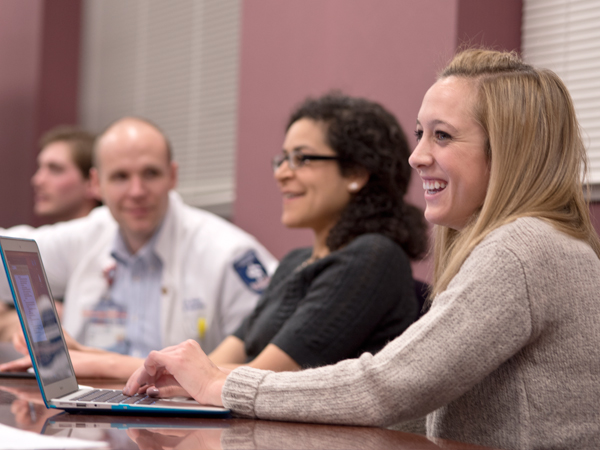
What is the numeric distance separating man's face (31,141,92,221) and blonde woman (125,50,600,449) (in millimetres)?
2718

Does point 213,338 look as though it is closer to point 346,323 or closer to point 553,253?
point 346,323

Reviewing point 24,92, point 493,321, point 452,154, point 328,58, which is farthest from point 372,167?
point 24,92

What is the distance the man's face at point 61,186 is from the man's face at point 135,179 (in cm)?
87

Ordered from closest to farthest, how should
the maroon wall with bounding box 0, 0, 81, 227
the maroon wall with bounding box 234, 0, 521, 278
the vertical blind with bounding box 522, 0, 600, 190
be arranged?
the vertical blind with bounding box 522, 0, 600, 190 → the maroon wall with bounding box 234, 0, 521, 278 → the maroon wall with bounding box 0, 0, 81, 227

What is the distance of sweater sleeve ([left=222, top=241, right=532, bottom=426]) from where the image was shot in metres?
0.94

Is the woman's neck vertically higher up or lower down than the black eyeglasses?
lower down

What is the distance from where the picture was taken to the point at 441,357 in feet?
3.09

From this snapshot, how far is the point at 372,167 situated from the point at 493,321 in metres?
1.08

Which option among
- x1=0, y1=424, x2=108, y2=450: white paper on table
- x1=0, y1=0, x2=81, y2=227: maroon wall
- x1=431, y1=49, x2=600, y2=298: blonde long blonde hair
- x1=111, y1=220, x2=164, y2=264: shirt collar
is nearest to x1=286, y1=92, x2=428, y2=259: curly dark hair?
x1=431, y1=49, x2=600, y2=298: blonde long blonde hair

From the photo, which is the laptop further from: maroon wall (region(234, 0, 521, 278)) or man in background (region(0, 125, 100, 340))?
man in background (region(0, 125, 100, 340))

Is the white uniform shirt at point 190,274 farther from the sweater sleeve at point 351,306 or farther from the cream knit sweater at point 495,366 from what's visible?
the cream knit sweater at point 495,366

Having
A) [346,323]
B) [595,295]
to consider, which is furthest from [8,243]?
[595,295]

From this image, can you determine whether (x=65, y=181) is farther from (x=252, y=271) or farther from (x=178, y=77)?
(x=252, y=271)

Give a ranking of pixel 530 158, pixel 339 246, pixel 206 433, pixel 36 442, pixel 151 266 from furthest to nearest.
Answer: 1. pixel 151 266
2. pixel 339 246
3. pixel 530 158
4. pixel 206 433
5. pixel 36 442
